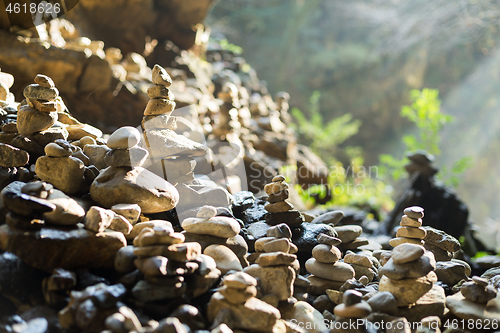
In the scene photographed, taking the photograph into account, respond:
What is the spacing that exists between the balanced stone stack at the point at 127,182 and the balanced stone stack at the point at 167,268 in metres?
0.53

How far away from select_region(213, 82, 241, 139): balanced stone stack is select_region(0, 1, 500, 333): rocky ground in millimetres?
1732

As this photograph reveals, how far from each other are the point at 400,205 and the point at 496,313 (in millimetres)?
3563

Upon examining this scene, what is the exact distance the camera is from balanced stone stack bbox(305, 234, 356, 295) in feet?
8.42

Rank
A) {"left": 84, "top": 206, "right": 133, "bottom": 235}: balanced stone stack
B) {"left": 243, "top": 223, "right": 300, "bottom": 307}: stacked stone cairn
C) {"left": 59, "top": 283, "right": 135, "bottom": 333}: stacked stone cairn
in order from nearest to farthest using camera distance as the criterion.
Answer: {"left": 59, "top": 283, "right": 135, "bottom": 333}: stacked stone cairn, {"left": 84, "top": 206, "right": 133, "bottom": 235}: balanced stone stack, {"left": 243, "top": 223, "right": 300, "bottom": 307}: stacked stone cairn

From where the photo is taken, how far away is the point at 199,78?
7.46 meters

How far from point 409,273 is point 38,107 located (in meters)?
2.97

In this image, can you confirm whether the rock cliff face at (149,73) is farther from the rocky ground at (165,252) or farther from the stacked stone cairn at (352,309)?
the stacked stone cairn at (352,309)

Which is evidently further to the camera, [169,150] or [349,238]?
[349,238]

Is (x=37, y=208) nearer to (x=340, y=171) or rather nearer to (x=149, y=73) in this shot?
(x=149, y=73)

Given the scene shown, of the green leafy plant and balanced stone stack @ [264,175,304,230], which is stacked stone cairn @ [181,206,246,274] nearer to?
balanced stone stack @ [264,175,304,230]

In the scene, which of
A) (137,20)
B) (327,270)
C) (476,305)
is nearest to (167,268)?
(327,270)

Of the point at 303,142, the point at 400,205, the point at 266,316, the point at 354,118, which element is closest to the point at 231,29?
the point at 303,142

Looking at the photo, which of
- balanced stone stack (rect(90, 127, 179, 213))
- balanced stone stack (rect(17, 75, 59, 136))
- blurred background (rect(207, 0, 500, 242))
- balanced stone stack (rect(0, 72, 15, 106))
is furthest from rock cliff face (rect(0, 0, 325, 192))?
blurred background (rect(207, 0, 500, 242))

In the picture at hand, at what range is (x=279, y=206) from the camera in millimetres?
3078
